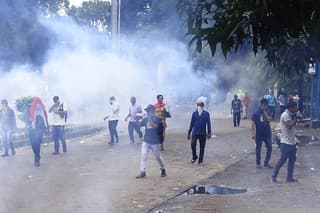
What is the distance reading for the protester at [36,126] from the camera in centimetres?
1298

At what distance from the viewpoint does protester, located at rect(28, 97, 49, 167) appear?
511 inches

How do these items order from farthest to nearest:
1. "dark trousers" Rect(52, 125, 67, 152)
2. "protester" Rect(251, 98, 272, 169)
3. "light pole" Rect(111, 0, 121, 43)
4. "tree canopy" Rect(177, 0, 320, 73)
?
"light pole" Rect(111, 0, 121, 43) < "dark trousers" Rect(52, 125, 67, 152) < "protester" Rect(251, 98, 272, 169) < "tree canopy" Rect(177, 0, 320, 73)

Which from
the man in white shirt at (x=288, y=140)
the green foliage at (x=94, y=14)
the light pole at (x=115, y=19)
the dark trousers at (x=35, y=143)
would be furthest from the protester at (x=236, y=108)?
the man in white shirt at (x=288, y=140)

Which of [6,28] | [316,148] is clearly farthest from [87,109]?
[6,28]

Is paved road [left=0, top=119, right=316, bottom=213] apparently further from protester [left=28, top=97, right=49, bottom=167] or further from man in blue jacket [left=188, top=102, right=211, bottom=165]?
man in blue jacket [left=188, top=102, right=211, bottom=165]

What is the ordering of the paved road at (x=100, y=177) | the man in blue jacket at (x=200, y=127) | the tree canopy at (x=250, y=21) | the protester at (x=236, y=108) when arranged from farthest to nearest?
the protester at (x=236, y=108), the man in blue jacket at (x=200, y=127), the paved road at (x=100, y=177), the tree canopy at (x=250, y=21)

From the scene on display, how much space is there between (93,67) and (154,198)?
1268 centimetres

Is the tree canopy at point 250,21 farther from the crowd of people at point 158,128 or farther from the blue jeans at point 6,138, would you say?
the blue jeans at point 6,138

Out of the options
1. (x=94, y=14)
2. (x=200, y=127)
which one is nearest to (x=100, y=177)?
(x=200, y=127)

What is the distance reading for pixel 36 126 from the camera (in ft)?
43.5

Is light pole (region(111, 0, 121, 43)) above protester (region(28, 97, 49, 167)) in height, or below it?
above

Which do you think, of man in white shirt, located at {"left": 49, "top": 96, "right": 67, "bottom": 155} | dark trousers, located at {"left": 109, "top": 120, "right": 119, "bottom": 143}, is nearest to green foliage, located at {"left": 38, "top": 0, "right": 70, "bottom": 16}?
man in white shirt, located at {"left": 49, "top": 96, "right": 67, "bottom": 155}

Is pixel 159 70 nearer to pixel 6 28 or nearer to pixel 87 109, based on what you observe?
pixel 87 109

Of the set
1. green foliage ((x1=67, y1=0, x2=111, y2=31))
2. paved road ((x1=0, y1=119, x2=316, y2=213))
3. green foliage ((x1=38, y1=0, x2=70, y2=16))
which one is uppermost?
green foliage ((x1=67, y1=0, x2=111, y2=31))
